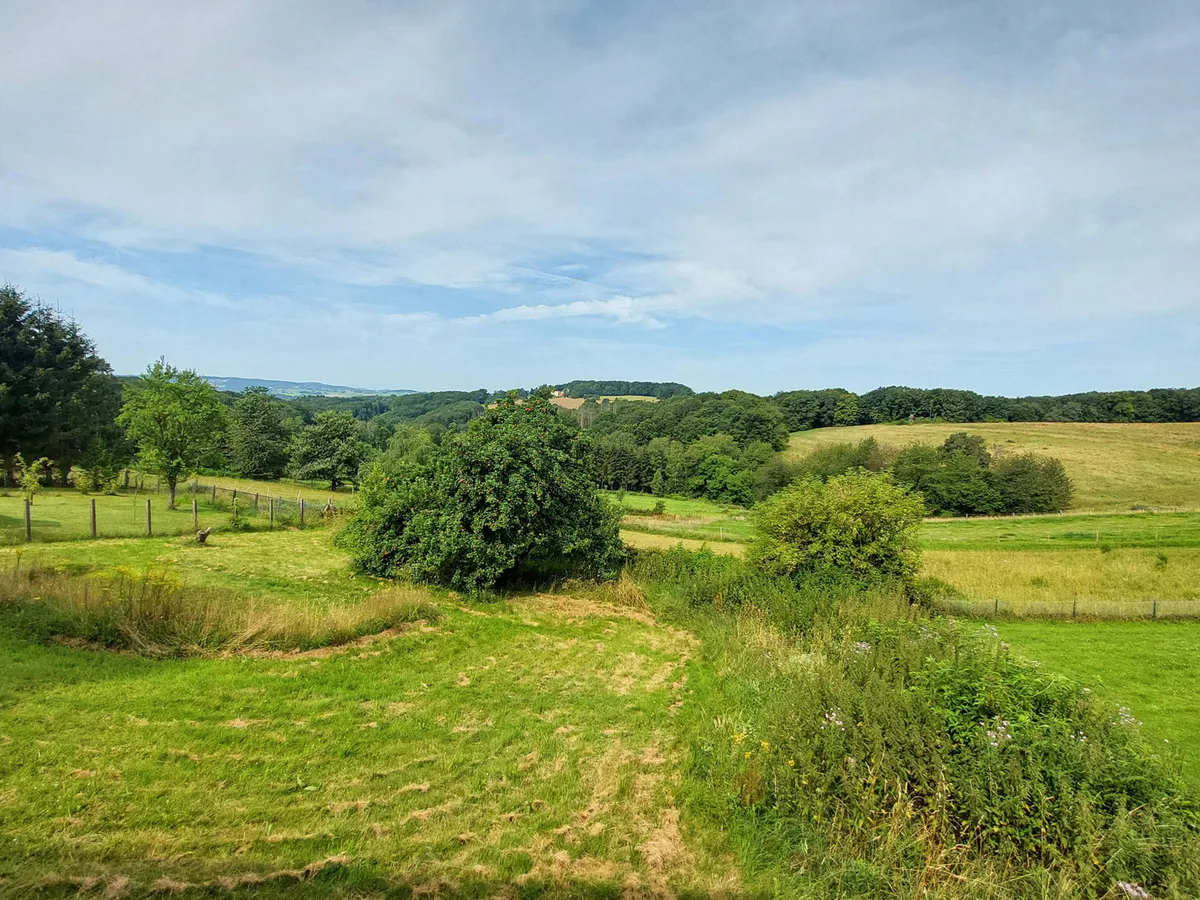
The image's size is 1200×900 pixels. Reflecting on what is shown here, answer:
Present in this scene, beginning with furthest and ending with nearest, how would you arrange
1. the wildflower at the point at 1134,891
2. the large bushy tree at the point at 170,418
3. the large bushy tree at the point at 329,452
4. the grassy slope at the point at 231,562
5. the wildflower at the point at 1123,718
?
the large bushy tree at the point at 329,452, the large bushy tree at the point at 170,418, the grassy slope at the point at 231,562, the wildflower at the point at 1123,718, the wildflower at the point at 1134,891

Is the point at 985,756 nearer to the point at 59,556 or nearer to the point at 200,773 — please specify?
the point at 200,773

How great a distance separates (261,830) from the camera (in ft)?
15.8

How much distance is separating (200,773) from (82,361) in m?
36.4

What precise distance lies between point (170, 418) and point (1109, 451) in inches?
3729

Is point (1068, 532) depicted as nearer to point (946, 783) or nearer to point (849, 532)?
point (849, 532)

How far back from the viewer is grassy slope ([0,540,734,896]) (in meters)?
4.50

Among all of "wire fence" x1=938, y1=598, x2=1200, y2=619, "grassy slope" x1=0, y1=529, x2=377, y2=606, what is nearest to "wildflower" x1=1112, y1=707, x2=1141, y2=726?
"wire fence" x1=938, y1=598, x2=1200, y2=619

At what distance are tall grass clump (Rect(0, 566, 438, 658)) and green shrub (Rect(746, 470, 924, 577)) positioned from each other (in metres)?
10.5

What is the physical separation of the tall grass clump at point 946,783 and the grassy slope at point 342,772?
0.90 m

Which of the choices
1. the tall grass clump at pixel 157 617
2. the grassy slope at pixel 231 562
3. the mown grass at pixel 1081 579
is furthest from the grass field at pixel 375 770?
the mown grass at pixel 1081 579

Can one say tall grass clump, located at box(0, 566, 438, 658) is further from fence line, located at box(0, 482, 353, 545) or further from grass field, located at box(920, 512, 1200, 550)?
grass field, located at box(920, 512, 1200, 550)

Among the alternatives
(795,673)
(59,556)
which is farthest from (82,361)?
(795,673)

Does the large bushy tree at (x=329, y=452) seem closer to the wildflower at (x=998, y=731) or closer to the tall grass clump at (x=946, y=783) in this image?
the tall grass clump at (x=946, y=783)

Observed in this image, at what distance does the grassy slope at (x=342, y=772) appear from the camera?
4500 mm
